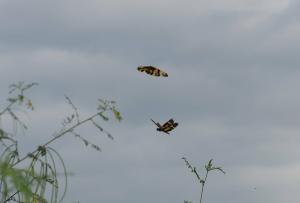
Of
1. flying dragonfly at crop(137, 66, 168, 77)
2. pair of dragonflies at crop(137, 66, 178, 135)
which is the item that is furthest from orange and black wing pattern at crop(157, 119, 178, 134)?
flying dragonfly at crop(137, 66, 168, 77)

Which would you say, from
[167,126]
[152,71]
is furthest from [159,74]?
[167,126]

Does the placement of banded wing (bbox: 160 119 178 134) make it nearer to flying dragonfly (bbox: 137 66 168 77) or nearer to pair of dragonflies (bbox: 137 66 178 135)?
pair of dragonflies (bbox: 137 66 178 135)

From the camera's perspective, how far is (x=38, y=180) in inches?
137

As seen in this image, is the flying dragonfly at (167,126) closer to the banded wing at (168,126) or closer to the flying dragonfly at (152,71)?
the banded wing at (168,126)

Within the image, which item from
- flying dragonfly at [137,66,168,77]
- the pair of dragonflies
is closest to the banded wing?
the pair of dragonflies

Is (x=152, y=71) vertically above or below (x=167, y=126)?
above

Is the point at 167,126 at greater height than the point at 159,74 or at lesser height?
lesser

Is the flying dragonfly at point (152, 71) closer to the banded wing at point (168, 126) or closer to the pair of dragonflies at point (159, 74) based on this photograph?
the pair of dragonflies at point (159, 74)

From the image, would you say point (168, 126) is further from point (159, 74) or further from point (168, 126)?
point (159, 74)

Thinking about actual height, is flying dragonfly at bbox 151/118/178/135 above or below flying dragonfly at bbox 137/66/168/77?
below

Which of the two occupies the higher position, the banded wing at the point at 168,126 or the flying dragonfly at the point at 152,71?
the flying dragonfly at the point at 152,71

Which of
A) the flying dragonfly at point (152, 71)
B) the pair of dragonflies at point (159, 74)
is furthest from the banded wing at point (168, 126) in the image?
the flying dragonfly at point (152, 71)

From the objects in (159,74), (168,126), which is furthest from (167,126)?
(159,74)

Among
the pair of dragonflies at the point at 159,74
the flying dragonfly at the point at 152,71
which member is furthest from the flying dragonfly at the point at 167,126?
the flying dragonfly at the point at 152,71
